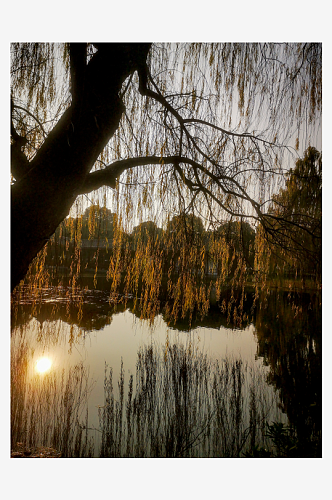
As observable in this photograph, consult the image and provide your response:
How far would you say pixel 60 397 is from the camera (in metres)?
2.01

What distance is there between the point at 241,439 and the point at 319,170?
174 cm

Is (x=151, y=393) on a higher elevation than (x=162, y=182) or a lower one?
lower

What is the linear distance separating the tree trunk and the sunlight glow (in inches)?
62.4

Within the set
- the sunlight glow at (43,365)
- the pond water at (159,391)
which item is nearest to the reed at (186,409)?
the pond water at (159,391)

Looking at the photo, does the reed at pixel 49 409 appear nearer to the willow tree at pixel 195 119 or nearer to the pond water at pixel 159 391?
the pond water at pixel 159 391

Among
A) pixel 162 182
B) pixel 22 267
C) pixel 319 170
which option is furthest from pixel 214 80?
pixel 22 267

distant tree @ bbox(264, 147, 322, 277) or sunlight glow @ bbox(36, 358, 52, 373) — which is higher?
distant tree @ bbox(264, 147, 322, 277)

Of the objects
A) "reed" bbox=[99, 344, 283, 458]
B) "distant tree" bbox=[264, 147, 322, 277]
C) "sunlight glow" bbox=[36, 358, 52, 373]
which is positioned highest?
"distant tree" bbox=[264, 147, 322, 277]

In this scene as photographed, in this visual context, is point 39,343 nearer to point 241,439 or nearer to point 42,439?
point 42,439

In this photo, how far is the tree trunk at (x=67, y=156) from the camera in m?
0.72

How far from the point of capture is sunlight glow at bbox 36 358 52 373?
204 centimetres

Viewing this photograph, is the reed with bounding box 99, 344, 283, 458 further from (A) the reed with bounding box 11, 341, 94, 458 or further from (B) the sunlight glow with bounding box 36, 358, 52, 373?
(B) the sunlight glow with bounding box 36, 358, 52, 373

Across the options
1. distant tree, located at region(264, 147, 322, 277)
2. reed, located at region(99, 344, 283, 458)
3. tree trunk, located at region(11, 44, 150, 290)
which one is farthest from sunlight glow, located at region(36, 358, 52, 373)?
distant tree, located at region(264, 147, 322, 277)

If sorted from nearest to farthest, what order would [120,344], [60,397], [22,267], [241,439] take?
1. [22,267]
2. [241,439]
3. [60,397]
4. [120,344]
